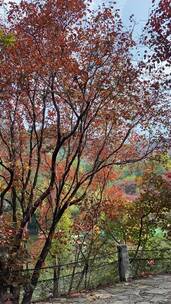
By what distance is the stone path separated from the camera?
9.09 m

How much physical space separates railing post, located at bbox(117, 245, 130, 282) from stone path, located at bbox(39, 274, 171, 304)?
0.29 metres

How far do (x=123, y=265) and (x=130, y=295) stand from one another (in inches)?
58.0

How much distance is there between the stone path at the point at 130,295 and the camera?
9.09 m

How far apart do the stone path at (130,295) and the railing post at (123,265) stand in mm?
285

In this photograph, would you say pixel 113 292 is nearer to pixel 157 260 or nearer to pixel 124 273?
pixel 124 273

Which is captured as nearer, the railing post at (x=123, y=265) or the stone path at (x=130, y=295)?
the stone path at (x=130, y=295)

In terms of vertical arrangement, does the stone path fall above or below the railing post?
below

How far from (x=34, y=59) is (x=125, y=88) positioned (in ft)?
6.84

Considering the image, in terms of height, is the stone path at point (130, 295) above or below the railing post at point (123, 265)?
below

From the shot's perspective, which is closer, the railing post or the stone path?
the stone path

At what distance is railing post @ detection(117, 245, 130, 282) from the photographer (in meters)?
11.0

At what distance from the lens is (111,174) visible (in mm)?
14812

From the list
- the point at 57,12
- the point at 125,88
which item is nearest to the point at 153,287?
the point at 125,88

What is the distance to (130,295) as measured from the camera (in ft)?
31.3
